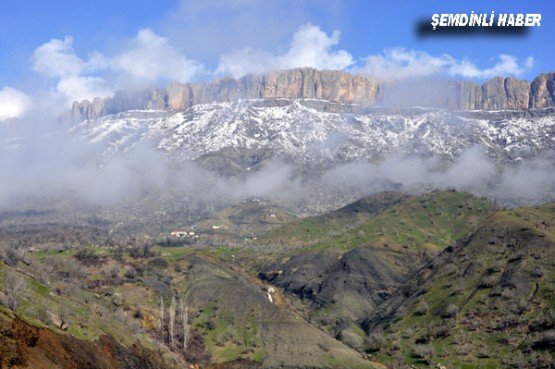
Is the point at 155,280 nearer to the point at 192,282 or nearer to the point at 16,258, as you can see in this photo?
the point at 192,282

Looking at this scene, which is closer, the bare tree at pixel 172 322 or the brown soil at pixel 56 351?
the brown soil at pixel 56 351

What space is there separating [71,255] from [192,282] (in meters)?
37.7

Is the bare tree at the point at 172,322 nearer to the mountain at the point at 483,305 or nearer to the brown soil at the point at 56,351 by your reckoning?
Result: the brown soil at the point at 56,351

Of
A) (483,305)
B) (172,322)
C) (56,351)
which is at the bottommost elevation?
(172,322)

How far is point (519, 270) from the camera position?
495 ft

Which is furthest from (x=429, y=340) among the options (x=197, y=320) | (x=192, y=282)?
(x=192, y=282)

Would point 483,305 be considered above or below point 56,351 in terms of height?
below

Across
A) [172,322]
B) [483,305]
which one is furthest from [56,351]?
[483,305]

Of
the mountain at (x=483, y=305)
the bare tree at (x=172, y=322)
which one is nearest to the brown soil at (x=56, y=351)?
the bare tree at (x=172, y=322)

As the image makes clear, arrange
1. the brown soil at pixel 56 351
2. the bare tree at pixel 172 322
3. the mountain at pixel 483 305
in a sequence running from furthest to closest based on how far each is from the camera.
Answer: the bare tree at pixel 172 322 < the mountain at pixel 483 305 < the brown soil at pixel 56 351

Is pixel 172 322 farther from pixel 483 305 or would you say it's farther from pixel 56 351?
pixel 483 305

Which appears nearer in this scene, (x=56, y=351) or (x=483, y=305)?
(x=56, y=351)

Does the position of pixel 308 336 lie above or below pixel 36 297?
below

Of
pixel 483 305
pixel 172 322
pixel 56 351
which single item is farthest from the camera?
pixel 483 305
